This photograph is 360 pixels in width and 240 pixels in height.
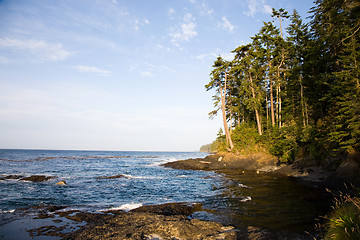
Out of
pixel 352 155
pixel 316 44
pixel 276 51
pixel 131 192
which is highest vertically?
pixel 276 51

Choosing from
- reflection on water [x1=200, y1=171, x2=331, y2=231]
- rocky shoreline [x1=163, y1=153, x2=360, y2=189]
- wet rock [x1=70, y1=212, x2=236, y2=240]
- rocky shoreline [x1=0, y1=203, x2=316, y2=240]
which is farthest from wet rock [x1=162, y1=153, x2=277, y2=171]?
wet rock [x1=70, y1=212, x2=236, y2=240]

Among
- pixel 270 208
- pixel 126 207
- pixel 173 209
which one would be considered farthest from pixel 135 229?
pixel 270 208

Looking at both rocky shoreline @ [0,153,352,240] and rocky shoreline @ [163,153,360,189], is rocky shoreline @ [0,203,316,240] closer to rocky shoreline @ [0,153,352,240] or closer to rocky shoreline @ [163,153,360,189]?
rocky shoreline @ [0,153,352,240]

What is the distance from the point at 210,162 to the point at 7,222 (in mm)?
32435

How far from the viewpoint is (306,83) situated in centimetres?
2245

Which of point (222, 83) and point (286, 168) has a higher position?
point (222, 83)

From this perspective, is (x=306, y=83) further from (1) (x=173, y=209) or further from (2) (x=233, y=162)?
(1) (x=173, y=209)

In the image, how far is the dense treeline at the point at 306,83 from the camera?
51.1 ft

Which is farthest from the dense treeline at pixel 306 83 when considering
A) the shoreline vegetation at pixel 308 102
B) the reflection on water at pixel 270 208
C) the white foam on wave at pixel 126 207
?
the white foam on wave at pixel 126 207

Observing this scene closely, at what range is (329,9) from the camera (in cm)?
1866

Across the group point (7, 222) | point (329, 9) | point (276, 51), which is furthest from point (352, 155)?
point (7, 222)

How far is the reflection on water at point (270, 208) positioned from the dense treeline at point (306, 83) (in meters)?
6.56

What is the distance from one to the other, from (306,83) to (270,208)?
693 inches

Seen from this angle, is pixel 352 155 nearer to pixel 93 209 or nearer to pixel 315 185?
pixel 315 185
